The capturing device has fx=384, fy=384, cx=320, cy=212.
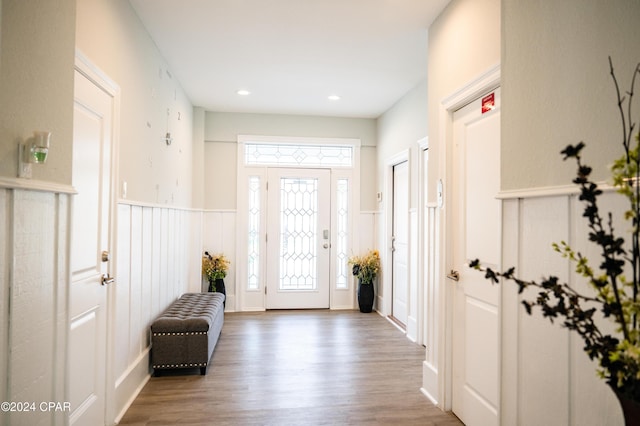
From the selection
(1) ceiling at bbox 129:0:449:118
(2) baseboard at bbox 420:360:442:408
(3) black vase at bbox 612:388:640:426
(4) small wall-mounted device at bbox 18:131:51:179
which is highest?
(1) ceiling at bbox 129:0:449:118

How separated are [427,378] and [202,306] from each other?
2196 millimetres

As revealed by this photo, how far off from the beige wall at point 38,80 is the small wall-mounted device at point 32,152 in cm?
2

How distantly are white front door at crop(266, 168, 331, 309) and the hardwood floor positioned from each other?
1.07 metres

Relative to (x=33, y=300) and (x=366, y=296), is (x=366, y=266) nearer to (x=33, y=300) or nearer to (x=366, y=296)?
(x=366, y=296)

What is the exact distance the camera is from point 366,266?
5.46 m

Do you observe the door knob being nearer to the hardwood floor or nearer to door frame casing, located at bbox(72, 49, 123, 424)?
door frame casing, located at bbox(72, 49, 123, 424)

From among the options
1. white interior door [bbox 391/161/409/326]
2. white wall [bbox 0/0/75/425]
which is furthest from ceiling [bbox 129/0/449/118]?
white wall [bbox 0/0/75/425]

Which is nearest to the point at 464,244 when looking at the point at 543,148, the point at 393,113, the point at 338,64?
the point at 543,148

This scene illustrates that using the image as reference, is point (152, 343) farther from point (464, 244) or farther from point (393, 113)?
point (393, 113)

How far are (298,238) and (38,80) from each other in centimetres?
440

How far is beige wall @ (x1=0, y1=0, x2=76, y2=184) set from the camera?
1228 mm

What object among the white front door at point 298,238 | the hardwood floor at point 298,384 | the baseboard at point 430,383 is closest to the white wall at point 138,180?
the hardwood floor at point 298,384

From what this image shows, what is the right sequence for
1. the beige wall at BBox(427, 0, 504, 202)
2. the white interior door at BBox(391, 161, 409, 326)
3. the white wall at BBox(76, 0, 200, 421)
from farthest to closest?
1. the white interior door at BBox(391, 161, 409, 326)
2. the white wall at BBox(76, 0, 200, 421)
3. the beige wall at BBox(427, 0, 504, 202)

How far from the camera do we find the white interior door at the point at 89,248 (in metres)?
1.99
